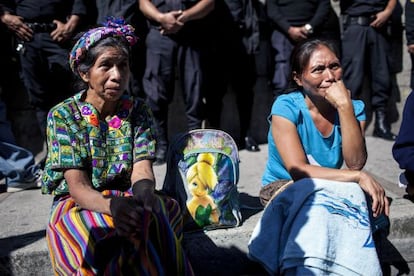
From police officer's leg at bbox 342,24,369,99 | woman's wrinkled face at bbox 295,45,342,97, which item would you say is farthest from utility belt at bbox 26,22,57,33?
police officer's leg at bbox 342,24,369,99

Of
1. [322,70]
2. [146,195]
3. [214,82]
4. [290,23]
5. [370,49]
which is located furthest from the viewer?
[370,49]

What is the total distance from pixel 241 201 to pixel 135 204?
1.36 metres

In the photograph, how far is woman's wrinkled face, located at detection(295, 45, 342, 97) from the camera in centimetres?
296

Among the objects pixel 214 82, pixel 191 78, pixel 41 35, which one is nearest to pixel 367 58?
pixel 214 82

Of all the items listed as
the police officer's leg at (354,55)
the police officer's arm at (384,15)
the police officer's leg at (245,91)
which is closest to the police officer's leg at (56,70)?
the police officer's leg at (245,91)

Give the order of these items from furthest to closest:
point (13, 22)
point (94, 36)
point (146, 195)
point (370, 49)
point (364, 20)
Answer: point (370, 49) → point (364, 20) → point (13, 22) → point (94, 36) → point (146, 195)

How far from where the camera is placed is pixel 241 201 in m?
3.63

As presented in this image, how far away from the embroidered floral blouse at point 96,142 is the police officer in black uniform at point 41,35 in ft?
6.35

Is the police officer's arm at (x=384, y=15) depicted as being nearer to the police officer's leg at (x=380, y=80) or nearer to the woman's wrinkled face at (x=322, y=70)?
the police officer's leg at (x=380, y=80)

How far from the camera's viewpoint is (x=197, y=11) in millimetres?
4699

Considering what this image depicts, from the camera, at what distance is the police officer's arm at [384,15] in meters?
5.48

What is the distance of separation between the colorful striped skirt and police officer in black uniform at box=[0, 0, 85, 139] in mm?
2378

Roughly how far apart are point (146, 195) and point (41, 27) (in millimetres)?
2723

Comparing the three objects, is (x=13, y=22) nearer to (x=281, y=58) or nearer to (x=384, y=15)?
(x=281, y=58)
